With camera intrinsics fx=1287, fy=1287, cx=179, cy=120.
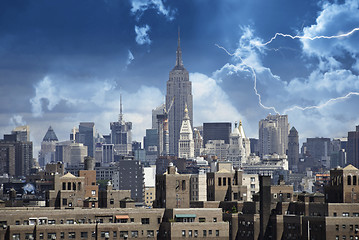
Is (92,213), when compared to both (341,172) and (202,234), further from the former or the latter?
(341,172)

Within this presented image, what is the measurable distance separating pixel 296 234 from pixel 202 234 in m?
12.9

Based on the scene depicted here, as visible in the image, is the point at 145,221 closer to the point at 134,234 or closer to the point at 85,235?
the point at 134,234

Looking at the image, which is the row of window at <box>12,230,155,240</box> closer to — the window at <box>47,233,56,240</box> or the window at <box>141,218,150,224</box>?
the window at <box>47,233,56,240</box>

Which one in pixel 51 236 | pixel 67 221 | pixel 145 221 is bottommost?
pixel 51 236

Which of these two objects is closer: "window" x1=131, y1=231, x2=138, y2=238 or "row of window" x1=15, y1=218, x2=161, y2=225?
"row of window" x1=15, y1=218, x2=161, y2=225

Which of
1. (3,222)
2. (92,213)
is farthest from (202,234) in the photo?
(3,222)

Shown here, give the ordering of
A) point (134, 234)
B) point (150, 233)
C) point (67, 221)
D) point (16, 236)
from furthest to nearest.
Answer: point (150, 233) → point (67, 221) → point (134, 234) → point (16, 236)

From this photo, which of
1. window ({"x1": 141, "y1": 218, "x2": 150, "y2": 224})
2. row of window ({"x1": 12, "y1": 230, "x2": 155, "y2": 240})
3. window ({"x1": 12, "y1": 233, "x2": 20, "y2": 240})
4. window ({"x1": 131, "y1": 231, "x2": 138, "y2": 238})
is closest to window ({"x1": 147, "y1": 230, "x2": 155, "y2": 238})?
row of window ({"x1": 12, "y1": 230, "x2": 155, "y2": 240})

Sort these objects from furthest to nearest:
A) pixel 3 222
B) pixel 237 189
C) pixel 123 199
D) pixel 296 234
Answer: pixel 237 189 → pixel 123 199 → pixel 296 234 → pixel 3 222

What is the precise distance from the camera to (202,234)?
536 ft

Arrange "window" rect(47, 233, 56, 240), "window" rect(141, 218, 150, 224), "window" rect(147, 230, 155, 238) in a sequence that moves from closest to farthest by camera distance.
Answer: "window" rect(47, 233, 56, 240)
"window" rect(147, 230, 155, 238)
"window" rect(141, 218, 150, 224)

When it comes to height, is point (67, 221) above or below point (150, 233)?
above

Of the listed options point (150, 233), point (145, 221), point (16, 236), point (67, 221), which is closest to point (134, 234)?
point (150, 233)

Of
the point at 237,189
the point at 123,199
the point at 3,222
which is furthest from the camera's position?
the point at 237,189
